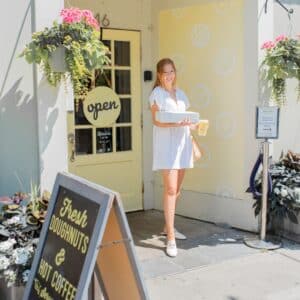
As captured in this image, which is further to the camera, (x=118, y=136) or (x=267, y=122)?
(x=118, y=136)

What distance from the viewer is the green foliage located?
4004mm

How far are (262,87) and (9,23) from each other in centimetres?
264

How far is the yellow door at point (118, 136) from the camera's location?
20.0 ft

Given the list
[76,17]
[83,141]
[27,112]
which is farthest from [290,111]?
[27,112]

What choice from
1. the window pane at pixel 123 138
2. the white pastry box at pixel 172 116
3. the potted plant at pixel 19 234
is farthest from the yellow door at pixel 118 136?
the potted plant at pixel 19 234

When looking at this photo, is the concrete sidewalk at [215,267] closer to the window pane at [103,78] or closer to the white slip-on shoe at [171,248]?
the white slip-on shoe at [171,248]

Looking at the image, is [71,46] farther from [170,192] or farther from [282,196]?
[282,196]

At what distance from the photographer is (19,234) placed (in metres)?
3.72

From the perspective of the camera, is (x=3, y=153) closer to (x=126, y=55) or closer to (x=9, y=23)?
(x=9, y=23)

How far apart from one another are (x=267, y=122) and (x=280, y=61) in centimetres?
62

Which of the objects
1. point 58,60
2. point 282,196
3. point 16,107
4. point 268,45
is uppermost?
point 268,45

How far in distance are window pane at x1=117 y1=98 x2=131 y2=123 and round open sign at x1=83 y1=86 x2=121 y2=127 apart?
0.08 metres

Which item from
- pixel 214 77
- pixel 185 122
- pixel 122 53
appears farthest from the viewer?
pixel 122 53

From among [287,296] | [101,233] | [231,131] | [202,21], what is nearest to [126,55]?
[202,21]
